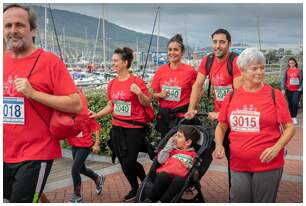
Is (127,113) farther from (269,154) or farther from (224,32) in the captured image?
(269,154)

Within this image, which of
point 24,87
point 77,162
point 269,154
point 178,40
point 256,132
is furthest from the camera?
point 178,40

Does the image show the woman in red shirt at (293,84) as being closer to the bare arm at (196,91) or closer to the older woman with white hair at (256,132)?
the bare arm at (196,91)

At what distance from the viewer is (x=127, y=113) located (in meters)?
5.61

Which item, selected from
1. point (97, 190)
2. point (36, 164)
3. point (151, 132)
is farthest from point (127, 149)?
point (151, 132)

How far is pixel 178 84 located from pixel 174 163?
1.25 meters

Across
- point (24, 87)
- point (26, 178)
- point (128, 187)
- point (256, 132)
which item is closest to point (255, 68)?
point (256, 132)

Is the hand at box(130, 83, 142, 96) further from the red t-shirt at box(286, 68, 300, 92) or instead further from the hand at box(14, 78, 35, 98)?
the red t-shirt at box(286, 68, 300, 92)

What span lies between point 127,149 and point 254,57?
94.9 inches

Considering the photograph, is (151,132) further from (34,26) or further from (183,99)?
(34,26)

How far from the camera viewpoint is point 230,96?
392 centimetres

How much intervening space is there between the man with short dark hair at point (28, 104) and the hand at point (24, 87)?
83 mm

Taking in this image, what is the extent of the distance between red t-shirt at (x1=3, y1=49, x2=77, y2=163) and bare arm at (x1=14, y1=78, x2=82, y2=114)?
0.06 meters

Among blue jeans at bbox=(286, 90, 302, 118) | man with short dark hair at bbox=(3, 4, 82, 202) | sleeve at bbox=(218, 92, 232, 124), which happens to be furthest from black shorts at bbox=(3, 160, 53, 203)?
blue jeans at bbox=(286, 90, 302, 118)

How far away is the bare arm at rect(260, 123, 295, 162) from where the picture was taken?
11.7ft
